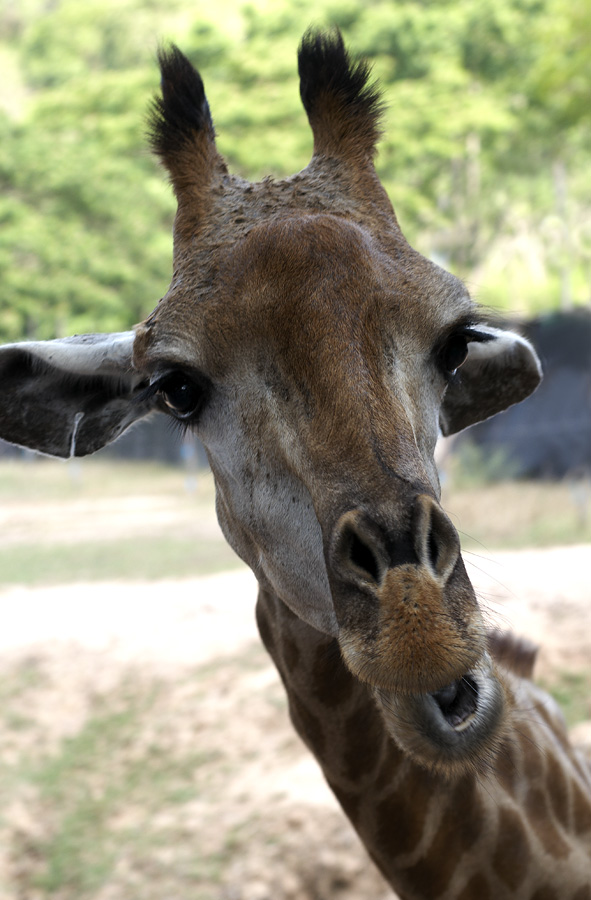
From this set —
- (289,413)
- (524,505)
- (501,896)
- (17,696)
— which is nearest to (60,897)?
(17,696)

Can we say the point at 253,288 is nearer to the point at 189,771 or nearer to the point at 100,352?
the point at 100,352

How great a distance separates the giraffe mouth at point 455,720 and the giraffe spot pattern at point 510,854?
84cm

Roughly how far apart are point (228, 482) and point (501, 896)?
4.95ft

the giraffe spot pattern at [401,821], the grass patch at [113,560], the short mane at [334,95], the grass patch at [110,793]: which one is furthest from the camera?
the grass patch at [113,560]

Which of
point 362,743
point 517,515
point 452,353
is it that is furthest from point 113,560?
point 452,353

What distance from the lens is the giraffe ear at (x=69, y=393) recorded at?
278 centimetres

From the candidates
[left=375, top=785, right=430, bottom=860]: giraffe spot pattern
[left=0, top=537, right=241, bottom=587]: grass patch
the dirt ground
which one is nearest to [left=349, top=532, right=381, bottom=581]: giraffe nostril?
the dirt ground

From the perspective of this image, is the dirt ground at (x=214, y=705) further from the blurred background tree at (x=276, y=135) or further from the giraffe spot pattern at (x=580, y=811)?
the blurred background tree at (x=276, y=135)

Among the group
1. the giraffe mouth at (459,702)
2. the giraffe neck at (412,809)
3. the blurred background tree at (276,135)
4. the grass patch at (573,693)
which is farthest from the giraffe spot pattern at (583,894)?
the blurred background tree at (276,135)

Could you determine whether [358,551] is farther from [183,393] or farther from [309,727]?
[309,727]

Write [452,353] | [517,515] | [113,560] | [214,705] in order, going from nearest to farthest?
[452,353]
[214,705]
[113,560]
[517,515]

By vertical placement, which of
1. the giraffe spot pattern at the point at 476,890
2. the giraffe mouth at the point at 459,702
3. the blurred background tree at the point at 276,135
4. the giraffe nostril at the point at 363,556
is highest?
the blurred background tree at the point at 276,135

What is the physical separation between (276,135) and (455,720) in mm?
18297

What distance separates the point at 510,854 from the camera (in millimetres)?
2500
